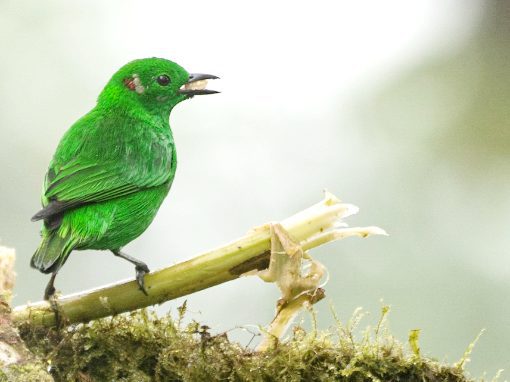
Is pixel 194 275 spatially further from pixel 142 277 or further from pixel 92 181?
pixel 92 181

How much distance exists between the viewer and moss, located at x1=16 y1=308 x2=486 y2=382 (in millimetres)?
2834

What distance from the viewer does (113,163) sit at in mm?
3939

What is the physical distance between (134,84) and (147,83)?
71 mm

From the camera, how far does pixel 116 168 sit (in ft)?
12.9

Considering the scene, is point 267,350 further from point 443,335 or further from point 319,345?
point 443,335

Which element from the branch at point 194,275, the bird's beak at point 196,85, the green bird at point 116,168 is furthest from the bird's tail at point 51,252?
the bird's beak at point 196,85

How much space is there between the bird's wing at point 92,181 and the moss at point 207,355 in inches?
24.4

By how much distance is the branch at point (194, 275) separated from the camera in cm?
310

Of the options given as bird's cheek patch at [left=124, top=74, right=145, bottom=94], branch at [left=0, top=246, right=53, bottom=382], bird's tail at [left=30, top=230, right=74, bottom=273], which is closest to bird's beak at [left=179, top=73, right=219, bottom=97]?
bird's cheek patch at [left=124, top=74, right=145, bottom=94]

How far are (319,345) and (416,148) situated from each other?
15.7 ft

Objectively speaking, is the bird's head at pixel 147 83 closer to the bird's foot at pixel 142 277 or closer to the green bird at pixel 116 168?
the green bird at pixel 116 168

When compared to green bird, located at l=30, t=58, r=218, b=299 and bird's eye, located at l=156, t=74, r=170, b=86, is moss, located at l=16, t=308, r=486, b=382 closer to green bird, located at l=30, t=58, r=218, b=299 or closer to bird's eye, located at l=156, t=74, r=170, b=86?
green bird, located at l=30, t=58, r=218, b=299

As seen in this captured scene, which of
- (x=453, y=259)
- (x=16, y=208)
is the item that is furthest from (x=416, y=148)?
(x=16, y=208)

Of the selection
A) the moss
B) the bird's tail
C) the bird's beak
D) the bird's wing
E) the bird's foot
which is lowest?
the moss
